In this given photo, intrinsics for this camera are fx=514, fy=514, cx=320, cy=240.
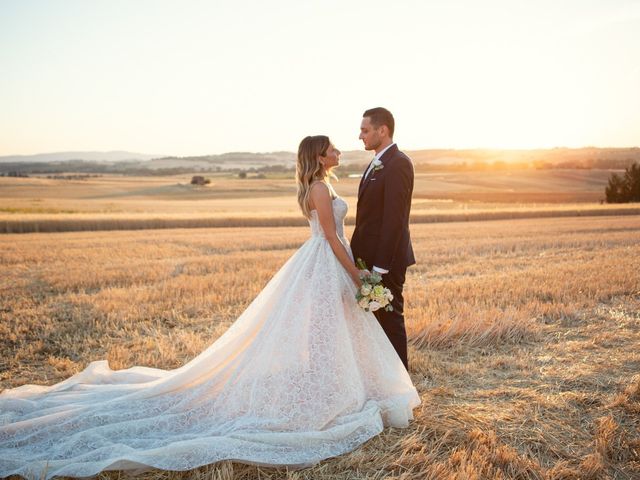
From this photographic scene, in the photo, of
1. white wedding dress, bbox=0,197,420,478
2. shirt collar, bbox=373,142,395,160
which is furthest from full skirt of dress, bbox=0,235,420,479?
shirt collar, bbox=373,142,395,160

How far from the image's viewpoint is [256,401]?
15.4ft

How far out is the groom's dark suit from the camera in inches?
202

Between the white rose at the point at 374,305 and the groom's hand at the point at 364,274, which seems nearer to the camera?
the white rose at the point at 374,305

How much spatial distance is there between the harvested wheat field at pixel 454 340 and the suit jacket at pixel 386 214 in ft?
5.32

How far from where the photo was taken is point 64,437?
4543mm

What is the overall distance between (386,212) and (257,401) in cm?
220

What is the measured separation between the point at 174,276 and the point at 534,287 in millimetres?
8675

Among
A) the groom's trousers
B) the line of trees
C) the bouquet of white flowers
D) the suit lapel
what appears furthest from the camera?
the line of trees

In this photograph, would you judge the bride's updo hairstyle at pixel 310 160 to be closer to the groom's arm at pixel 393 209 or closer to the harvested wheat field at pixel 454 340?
the groom's arm at pixel 393 209

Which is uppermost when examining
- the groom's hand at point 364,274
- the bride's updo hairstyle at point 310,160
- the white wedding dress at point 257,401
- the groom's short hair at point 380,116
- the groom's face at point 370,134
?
the groom's short hair at point 380,116

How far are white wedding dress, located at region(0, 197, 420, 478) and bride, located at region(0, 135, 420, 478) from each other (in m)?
0.01

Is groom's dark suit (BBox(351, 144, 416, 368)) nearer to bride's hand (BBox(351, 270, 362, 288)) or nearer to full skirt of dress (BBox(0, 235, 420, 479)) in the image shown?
bride's hand (BBox(351, 270, 362, 288))

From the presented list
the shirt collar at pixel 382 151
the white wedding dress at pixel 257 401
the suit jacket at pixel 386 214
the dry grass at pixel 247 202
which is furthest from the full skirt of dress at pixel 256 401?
the dry grass at pixel 247 202

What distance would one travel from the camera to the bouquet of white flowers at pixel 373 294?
474 cm
